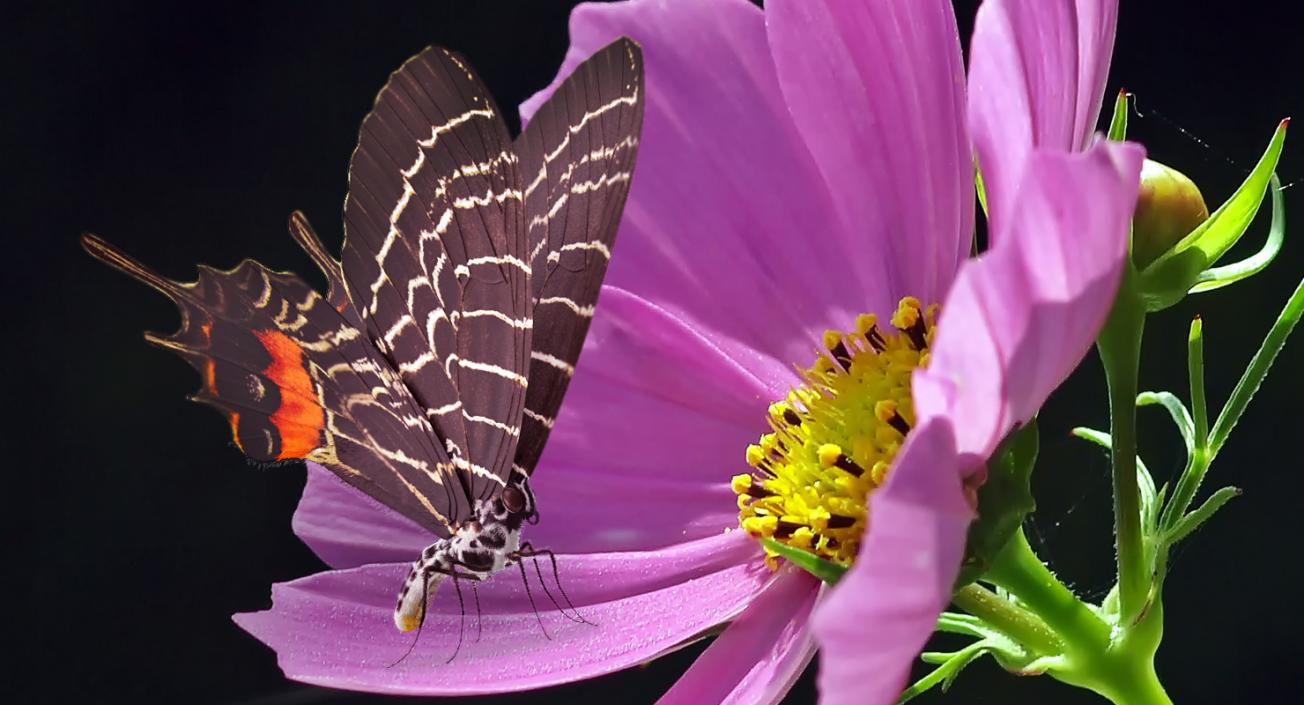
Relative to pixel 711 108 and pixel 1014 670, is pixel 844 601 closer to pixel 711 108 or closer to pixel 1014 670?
pixel 1014 670

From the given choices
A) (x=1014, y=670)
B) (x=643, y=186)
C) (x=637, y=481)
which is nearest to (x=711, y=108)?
(x=643, y=186)

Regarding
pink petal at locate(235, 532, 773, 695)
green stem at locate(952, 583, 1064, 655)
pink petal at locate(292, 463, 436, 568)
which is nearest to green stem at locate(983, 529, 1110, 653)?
green stem at locate(952, 583, 1064, 655)

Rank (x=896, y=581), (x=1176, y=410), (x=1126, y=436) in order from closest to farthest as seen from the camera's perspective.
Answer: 1. (x=896, y=581)
2. (x=1126, y=436)
3. (x=1176, y=410)

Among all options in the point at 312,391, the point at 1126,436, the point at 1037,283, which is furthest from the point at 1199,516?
the point at 312,391

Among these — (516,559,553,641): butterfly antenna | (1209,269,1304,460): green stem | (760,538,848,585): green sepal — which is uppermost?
(760,538,848,585): green sepal

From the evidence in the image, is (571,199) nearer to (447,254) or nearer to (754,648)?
(447,254)

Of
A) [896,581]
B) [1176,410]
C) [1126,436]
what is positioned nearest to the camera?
[896,581]

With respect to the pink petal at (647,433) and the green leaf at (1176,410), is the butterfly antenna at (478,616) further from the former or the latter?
the green leaf at (1176,410)

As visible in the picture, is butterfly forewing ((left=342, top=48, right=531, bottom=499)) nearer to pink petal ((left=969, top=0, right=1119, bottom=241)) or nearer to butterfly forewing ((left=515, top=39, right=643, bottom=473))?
butterfly forewing ((left=515, top=39, right=643, bottom=473))
